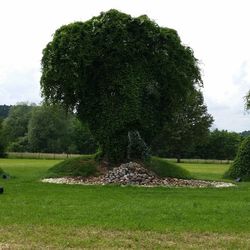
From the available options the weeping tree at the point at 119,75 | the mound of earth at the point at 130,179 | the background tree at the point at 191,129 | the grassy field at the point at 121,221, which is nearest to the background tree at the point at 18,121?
the background tree at the point at 191,129

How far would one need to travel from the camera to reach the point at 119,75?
30.3m

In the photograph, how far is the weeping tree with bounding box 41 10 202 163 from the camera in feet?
98.0

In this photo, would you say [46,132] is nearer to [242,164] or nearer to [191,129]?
[191,129]

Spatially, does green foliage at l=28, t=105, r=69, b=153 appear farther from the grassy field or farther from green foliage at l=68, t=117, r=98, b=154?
the grassy field

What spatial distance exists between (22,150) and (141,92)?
80350 millimetres

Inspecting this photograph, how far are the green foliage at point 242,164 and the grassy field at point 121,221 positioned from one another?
48.2 feet

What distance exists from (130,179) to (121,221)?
46.1 feet

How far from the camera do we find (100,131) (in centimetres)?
3119

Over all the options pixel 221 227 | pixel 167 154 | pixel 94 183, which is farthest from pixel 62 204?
pixel 167 154

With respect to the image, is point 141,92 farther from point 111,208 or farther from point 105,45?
point 111,208

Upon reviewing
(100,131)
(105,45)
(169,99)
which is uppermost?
(105,45)

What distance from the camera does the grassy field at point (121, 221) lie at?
10.6 metres

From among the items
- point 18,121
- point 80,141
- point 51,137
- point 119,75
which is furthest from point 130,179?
point 18,121

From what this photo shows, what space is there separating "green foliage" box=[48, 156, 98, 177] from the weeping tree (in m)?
1.29
